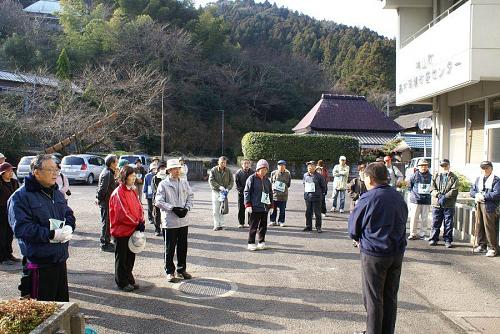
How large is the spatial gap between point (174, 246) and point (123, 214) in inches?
38.8

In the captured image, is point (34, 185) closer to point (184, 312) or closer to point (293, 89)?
point (184, 312)

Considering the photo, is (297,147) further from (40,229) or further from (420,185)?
(40,229)

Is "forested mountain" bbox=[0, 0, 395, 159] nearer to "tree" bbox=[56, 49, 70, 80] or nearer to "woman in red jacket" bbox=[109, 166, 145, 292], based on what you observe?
"tree" bbox=[56, 49, 70, 80]

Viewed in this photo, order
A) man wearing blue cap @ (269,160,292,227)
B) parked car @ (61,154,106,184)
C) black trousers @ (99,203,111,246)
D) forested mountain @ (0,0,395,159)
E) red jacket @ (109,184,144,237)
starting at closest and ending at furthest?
1. red jacket @ (109,184,144,237)
2. black trousers @ (99,203,111,246)
3. man wearing blue cap @ (269,160,292,227)
4. parked car @ (61,154,106,184)
5. forested mountain @ (0,0,395,159)

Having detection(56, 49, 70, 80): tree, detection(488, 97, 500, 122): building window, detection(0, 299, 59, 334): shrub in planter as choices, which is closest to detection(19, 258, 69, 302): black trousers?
detection(0, 299, 59, 334): shrub in planter

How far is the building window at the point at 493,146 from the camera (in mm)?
12547

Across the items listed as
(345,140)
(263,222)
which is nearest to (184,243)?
(263,222)

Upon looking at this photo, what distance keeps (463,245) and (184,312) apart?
6.84 metres

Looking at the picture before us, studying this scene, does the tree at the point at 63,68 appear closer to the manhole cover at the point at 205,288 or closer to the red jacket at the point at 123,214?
the red jacket at the point at 123,214

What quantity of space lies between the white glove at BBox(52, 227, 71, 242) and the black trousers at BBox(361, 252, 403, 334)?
2983 mm

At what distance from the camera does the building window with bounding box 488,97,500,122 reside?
12.6m

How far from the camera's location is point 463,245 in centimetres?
951

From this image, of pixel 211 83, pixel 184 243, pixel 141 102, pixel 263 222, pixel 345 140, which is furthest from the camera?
pixel 211 83

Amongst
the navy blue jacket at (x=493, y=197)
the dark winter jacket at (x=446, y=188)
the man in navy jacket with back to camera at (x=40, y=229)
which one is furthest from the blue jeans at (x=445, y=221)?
the man in navy jacket with back to camera at (x=40, y=229)
